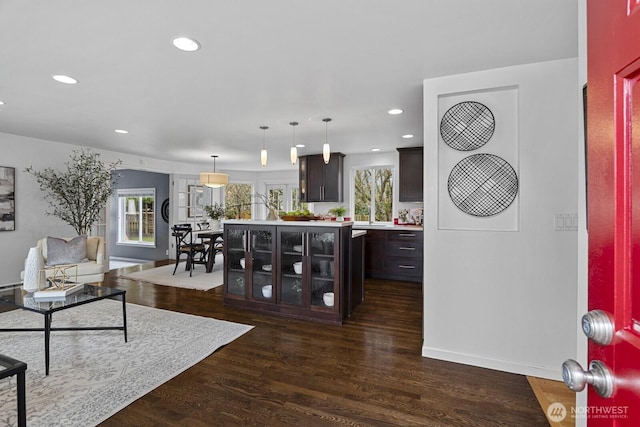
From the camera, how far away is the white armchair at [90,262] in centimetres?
457

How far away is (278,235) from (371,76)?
6.46 ft

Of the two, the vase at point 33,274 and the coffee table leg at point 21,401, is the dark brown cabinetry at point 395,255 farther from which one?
the coffee table leg at point 21,401

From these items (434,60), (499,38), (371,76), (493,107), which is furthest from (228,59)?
(493,107)

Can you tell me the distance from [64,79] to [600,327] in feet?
12.2

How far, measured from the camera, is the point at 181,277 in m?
5.70

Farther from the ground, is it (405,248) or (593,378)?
(593,378)

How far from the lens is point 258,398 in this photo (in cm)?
212

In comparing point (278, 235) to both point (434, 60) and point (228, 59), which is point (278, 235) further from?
point (434, 60)

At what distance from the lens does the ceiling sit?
5.88ft

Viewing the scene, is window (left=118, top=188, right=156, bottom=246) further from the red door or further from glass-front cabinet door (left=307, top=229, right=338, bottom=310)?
the red door

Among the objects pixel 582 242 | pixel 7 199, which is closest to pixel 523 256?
pixel 582 242

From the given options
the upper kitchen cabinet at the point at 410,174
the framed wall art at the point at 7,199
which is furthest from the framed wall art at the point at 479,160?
the framed wall art at the point at 7,199

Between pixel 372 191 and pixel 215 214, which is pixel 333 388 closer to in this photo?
pixel 372 191

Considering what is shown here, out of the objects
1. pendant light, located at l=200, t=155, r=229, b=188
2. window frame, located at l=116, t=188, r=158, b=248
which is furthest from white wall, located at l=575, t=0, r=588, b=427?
window frame, located at l=116, t=188, r=158, b=248
